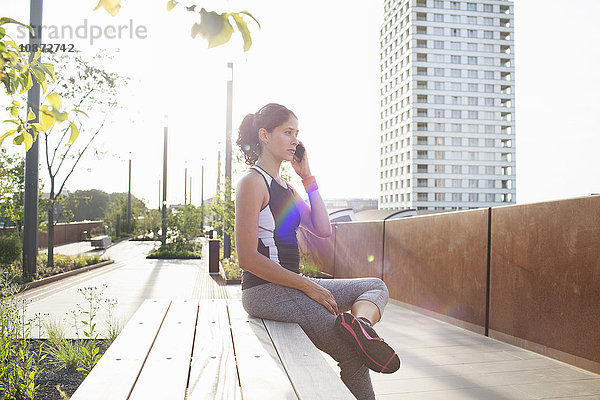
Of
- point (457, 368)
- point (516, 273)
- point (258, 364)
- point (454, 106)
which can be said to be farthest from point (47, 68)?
point (454, 106)

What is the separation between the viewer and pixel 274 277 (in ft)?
8.73

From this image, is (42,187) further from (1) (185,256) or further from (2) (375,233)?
(2) (375,233)

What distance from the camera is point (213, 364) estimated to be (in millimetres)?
1877

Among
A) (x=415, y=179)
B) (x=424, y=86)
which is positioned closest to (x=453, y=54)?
(x=424, y=86)

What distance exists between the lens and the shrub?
1257 cm

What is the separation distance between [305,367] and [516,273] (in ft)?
13.5

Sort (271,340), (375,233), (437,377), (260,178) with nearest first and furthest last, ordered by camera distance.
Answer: (271,340) < (260,178) < (437,377) < (375,233)

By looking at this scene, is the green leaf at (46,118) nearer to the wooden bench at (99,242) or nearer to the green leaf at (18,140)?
the green leaf at (18,140)

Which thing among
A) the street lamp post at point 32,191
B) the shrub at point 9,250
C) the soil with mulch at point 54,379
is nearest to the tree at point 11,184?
the shrub at point 9,250

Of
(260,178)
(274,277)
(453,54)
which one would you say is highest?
(453,54)

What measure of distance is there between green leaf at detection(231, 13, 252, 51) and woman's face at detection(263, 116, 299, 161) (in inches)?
75.6

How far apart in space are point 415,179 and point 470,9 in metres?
38.6

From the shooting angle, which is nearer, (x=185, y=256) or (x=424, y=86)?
(x=185, y=256)

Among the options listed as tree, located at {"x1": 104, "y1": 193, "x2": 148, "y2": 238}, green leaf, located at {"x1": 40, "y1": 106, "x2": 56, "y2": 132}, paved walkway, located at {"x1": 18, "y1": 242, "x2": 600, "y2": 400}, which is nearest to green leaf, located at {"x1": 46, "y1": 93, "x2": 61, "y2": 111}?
green leaf, located at {"x1": 40, "y1": 106, "x2": 56, "y2": 132}
